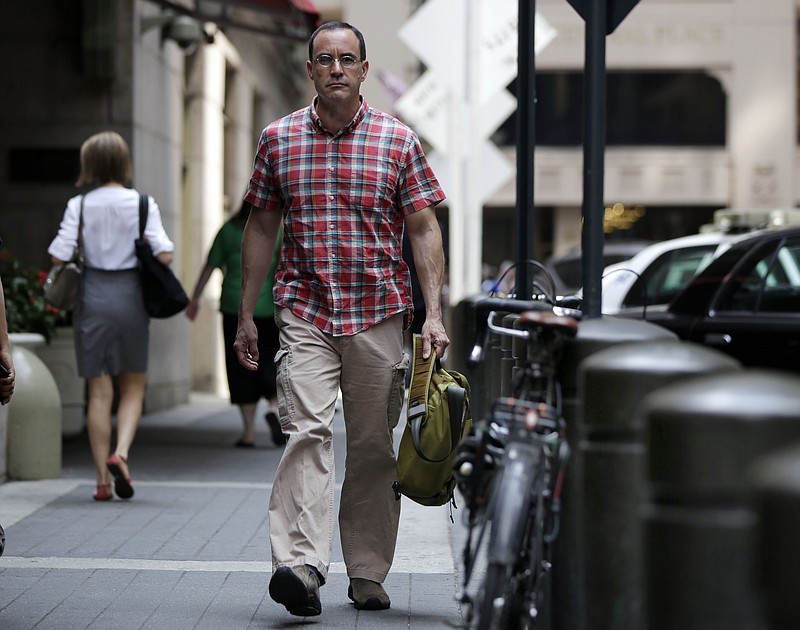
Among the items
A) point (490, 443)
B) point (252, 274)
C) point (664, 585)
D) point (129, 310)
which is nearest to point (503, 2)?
point (129, 310)

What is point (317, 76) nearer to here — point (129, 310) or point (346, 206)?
point (346, 206)

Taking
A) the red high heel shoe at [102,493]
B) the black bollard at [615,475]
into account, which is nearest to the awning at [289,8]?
the red high heel shoe at [102,493]

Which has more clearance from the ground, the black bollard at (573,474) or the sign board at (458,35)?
the sign board at (458,35)

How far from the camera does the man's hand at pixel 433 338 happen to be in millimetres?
5133

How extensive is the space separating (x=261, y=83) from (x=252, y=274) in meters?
19.0

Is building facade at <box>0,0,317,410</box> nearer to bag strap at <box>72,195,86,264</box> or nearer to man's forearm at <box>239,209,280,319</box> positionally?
bag strap at <box>72,195,86,264</box>

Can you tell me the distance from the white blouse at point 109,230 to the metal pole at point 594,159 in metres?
3.59

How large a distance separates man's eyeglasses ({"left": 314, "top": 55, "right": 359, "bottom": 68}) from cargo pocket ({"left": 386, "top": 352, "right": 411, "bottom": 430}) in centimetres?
107

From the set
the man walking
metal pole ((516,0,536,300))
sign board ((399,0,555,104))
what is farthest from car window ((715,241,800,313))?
sign board ((399,0,555,104))

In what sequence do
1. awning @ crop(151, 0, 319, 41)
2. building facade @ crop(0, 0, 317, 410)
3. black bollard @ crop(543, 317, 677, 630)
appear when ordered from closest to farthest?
black bollard @ crop(543, 317, 677, 630)
awning @ crop(151, 0, 319, 41)
building facade @ crop(0, 0, 317, 410)

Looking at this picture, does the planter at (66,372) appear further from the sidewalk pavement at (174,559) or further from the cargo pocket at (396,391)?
the cargo pocket at (396,391)

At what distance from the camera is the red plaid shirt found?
17.3ft

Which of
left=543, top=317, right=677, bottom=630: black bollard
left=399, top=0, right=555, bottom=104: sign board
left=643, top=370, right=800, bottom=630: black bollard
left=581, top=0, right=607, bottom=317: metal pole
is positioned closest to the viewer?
left=643, top=370, right=800, bottom=630: black bollard

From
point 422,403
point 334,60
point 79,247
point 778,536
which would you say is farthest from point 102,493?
point 778,536
